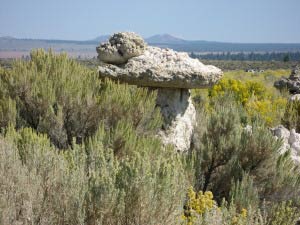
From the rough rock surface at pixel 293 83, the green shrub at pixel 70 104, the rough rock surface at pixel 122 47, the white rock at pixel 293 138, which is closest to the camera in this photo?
the green shrub at pixel 70 104

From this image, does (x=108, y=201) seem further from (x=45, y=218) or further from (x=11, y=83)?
(x=11, y=83)

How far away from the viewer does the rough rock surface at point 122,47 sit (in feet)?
25.2

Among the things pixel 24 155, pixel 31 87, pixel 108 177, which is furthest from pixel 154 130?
pixel 108 177

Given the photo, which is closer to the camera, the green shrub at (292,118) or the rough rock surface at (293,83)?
the green shrub at (292,118)

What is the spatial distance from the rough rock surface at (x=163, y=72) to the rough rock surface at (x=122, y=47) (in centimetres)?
14

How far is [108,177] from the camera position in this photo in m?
3.75

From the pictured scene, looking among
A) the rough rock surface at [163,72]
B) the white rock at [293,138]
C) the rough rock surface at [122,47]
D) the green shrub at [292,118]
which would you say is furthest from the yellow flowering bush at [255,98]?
→ the rough rock surface at [122,47]

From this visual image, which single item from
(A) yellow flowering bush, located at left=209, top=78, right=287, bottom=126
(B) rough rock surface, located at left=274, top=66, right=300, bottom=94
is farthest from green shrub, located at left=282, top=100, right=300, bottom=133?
(B) rough rock surface, located at left=274, top=66, right=300, bottom=94

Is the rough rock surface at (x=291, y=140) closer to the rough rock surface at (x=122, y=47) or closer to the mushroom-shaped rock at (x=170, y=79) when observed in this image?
the mushroom-shaped rock at (x=170, y=79)

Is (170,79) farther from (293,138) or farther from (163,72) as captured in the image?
(293,138)

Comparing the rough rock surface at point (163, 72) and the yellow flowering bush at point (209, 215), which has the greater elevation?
the rough rock surface at point (163, 72)

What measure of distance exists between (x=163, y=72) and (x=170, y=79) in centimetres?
16

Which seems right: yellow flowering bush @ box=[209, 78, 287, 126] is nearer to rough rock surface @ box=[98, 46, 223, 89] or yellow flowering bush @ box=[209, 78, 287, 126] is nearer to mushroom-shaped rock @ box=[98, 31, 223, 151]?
mushroom-shaped rock @ box=[98, 31, 223, 151]

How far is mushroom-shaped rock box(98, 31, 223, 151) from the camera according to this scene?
730 centimetres
